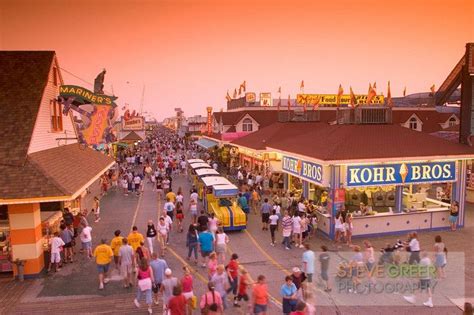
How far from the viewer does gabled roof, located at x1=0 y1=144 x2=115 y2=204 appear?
13.1 meters

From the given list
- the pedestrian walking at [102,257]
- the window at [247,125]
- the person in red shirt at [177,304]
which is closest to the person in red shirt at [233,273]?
the person in red shirt at [177,304]

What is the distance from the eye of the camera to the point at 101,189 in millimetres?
30703

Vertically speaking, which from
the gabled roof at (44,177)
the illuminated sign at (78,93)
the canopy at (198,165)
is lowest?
the canopy at (198,165)

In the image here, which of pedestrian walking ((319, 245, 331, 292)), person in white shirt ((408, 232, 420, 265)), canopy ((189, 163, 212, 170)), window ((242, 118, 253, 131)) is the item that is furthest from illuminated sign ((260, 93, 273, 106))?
pedestrian walking ((319, 245, 331, 292))

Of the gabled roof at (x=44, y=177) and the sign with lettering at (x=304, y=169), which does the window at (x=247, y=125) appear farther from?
the gabled roof at (x=44, y=177)

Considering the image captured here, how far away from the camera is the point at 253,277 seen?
1362 centimetres

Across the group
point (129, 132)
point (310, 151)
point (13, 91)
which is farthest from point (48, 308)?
point (129, 132)

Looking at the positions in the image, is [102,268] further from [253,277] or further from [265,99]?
[265,99]

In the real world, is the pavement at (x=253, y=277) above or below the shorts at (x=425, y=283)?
below

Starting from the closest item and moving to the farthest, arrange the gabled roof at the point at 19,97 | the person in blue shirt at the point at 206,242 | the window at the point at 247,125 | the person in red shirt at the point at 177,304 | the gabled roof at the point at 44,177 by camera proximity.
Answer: the person in red shirt at the point at 177,304 < the gabled roof at the point at 44,177 < the person in blue shirt at the point at 206,242 < the gabled roof at the point at 19,97 < the window at the point at 247,125

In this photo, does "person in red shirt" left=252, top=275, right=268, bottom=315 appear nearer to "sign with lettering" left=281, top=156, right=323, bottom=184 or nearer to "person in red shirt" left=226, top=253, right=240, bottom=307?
"person in red shirt" left=226, top=253, right=240, bottom=307

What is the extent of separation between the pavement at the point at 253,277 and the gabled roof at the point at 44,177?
122 inches

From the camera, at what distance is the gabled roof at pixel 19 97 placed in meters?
14.8

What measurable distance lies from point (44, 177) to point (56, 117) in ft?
22.8
